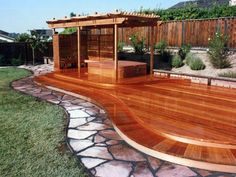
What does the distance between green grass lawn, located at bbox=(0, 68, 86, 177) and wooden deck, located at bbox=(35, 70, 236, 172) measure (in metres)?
1.10

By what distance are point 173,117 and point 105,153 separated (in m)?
1.70

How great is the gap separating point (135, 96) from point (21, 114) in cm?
284

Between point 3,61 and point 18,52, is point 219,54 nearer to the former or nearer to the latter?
point 18,52

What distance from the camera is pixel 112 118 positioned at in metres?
5.55

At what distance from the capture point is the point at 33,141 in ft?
15.3

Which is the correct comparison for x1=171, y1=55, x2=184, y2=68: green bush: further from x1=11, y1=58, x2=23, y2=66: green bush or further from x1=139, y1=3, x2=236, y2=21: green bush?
x1=11, y1=58, x2=23, y2=66: green bush

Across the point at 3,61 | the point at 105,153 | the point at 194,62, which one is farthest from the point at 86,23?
the point at 3,61

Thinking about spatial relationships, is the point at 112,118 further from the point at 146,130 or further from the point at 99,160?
the point at 99,160

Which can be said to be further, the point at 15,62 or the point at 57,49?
the point at 15,62

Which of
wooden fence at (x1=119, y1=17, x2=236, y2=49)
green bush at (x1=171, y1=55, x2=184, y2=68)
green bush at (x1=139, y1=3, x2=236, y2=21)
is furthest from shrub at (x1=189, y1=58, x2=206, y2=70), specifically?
green bush at (x1=139, y1=3, x2=236, y2=21)

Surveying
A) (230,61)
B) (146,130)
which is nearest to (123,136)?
(146,130)

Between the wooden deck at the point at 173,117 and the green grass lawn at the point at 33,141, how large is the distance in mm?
1097

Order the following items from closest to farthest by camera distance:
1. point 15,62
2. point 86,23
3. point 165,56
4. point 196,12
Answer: point 86,23 → point 165,56 → point 196,12 → point 15,62

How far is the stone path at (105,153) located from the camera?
3635 millimetres
